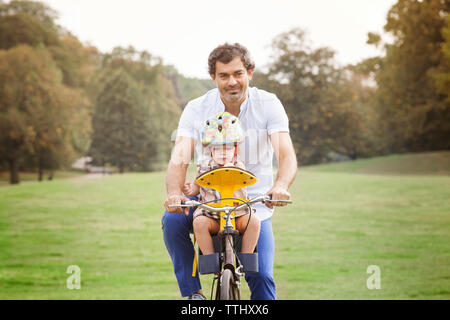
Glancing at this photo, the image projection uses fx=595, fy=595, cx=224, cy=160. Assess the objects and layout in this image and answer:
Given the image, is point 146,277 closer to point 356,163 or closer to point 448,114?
point 448,114

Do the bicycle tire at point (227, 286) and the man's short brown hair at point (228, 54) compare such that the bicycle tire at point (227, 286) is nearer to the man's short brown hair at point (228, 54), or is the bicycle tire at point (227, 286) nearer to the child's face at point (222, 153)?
the child's face at point (222, 153)

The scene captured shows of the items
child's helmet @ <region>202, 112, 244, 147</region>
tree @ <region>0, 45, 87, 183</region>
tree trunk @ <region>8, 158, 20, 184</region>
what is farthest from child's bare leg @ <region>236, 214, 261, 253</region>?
tree trunk @ <region>8, 158, 20, 184</region>

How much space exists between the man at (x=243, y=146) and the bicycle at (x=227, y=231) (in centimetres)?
33

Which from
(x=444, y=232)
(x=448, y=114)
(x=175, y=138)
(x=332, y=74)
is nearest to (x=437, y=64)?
(x=448, y=114)

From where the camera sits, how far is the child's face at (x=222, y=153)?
2.78 meters

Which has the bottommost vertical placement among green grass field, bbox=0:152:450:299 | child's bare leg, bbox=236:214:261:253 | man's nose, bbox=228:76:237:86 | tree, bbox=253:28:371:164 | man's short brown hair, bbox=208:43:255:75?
green grass field, bbox=0:152:450:299

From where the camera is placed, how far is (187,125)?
325 centimetres

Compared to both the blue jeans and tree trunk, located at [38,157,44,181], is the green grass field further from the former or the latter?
the blue jeans

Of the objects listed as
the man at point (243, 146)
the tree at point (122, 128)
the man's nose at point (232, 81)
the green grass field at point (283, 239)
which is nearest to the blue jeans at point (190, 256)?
the man at point (243, 146)

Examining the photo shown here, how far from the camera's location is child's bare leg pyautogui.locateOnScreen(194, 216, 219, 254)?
2.81m

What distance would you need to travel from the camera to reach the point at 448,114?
82.8 ft

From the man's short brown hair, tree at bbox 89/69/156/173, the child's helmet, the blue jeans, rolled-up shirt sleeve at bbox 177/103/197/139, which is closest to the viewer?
the child's helmet

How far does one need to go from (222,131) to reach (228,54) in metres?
0.49

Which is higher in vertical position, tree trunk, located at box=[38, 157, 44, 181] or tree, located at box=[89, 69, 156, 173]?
tree, located at box=[89, 69, 156, 173]
